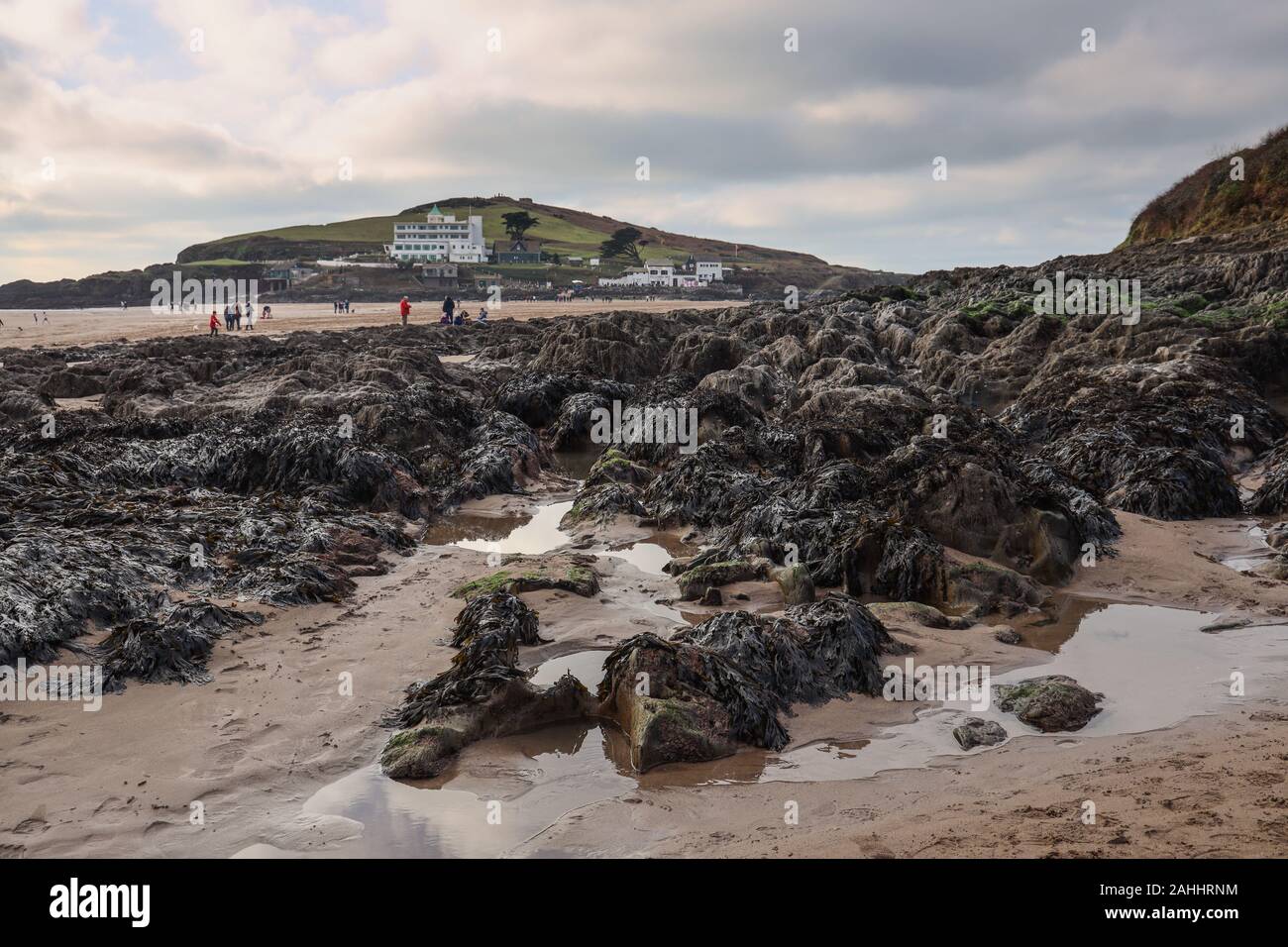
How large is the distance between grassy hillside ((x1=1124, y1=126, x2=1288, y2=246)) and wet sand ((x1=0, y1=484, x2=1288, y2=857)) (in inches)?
1268

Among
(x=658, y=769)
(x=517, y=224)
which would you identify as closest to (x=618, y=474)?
(x=658, y=769)

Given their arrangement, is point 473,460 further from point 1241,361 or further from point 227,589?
Result: point 1241,361

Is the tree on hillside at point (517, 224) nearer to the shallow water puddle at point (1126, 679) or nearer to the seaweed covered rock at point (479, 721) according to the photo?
the shallow water puddle at point (1126, 679)

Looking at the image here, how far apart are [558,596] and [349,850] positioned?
3.78 m

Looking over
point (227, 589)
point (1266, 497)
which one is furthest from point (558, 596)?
point (1266, 497)

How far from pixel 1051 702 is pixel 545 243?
493 feet

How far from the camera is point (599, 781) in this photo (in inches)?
193

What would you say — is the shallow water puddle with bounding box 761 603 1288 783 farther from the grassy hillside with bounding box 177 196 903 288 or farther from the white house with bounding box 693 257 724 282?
the white house with bounding box 693 257 724 282

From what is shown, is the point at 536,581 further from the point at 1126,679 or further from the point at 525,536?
the point at 1126,679

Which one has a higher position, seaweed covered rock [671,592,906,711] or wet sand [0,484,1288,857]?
seaweed covered rock [671,592,906,711]

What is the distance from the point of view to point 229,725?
5.51m

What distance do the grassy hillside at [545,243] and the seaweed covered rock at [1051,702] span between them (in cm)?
10849

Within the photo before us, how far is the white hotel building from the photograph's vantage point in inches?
5167

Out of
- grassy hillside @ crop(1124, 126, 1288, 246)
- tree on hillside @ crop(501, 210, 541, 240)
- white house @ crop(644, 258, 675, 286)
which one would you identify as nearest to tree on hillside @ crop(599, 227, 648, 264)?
white house @ crop(644, 258, 675, 286)
